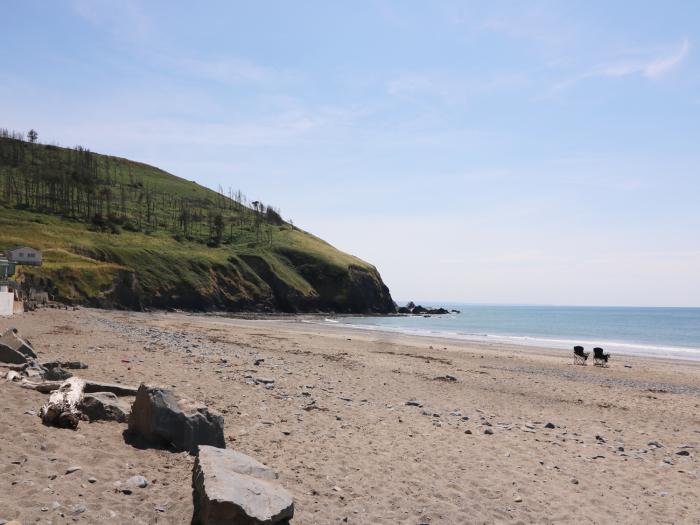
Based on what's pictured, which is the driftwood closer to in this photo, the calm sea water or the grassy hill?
the calm sea water

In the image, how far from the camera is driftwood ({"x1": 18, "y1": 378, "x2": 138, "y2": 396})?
10.6 metres

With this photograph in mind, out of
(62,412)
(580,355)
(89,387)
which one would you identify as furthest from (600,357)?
(62,412)

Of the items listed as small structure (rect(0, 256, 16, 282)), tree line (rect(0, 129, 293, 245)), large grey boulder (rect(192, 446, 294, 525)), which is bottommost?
large grey boulder (rect(192, 446, 294, 525))

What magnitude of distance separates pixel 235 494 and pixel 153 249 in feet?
370

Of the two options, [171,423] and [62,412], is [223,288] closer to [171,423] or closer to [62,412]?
[62,412]

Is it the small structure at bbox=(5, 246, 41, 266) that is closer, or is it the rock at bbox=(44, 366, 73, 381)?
the rock at bbox=(44, 366, 73, 381)

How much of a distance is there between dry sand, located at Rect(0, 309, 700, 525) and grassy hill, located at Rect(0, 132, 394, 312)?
6188 cm

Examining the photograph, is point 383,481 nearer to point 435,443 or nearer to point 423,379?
point 435,443

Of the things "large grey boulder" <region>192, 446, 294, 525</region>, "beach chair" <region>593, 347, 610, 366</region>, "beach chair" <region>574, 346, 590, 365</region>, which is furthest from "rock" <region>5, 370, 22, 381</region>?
"beach chair" <region>574, 346, 590, 365</region>

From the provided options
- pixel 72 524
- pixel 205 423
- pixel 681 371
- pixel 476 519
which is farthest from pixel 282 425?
pixel 681 371

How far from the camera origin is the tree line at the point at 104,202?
138 meters

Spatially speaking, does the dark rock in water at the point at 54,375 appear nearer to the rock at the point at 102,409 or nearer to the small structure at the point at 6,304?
the rock at the point at 102,409

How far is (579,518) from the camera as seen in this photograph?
320 inches

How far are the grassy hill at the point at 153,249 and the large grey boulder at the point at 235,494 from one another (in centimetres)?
6899
